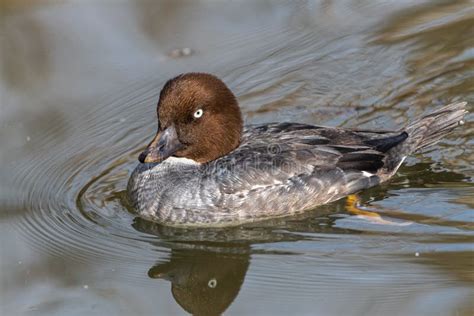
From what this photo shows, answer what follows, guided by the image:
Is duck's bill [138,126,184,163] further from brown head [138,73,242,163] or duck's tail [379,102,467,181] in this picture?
duck's tail [379,102,467,181]

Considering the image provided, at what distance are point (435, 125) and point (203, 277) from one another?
3.34 m

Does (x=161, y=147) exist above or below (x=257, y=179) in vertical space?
above

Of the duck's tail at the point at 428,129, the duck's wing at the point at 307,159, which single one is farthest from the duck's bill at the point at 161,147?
the duck's tail at the point at 428,129

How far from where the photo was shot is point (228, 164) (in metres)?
9.95

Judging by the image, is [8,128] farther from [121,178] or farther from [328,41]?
[328,41]

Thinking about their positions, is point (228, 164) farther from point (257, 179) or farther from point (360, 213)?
point (360, 213)

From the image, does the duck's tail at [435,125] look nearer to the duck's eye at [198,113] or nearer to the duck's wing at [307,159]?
the duck's wing at [307,159]

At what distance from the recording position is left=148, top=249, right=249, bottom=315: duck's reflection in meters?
8.64

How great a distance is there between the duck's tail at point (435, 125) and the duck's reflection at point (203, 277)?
2.61 m

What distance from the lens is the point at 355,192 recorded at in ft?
34.3

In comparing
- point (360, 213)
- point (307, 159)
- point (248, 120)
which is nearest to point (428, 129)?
point (360, 213)

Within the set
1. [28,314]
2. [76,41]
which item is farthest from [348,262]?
[76,41]

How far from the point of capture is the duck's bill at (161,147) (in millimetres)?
9781

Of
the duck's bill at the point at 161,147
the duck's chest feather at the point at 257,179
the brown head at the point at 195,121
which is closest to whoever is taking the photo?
the brown head at the point at 195,121
